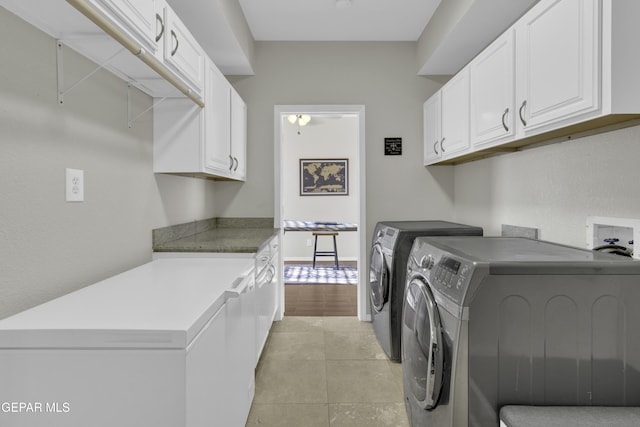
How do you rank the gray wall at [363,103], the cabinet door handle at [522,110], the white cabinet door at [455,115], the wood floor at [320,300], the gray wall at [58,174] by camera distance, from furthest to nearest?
the wood floor at [320,300], the gray wall at [363,103], the white cabinet door at [455,115], the cabinet door handle at [522,110], the gray wall at [58,174]

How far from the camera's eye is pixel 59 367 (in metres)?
0.90

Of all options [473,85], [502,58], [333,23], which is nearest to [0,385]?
[502,58]

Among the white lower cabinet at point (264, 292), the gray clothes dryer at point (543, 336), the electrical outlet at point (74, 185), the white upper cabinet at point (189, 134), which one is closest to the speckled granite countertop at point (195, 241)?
the white lower cabinet at point (264, 292)

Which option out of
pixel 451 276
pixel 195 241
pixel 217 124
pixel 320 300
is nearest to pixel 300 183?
pixel 320 300

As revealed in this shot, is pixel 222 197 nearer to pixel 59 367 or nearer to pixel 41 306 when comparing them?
pixel 41 306

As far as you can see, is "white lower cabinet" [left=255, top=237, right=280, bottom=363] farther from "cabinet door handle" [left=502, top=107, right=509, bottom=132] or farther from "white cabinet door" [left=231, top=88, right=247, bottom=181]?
"cabinet door handle" [left=502, top=107, right=509, bottom=132]

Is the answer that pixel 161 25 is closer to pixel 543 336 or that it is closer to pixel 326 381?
pixel 543 336

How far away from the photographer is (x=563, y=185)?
74.3 inches

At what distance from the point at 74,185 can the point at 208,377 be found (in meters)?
0.89

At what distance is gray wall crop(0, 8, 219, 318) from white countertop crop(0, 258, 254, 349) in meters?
0.11

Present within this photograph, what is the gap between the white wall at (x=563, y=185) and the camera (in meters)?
1.51

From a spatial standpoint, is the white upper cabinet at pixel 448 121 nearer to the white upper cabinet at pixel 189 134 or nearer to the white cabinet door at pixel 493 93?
the white cabinet door at pixel 493 93

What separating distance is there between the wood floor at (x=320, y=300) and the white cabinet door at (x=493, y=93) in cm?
217

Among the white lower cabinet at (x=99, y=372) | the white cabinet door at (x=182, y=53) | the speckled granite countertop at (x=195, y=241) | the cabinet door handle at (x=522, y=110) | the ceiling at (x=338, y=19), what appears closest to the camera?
the white lower cabinet at (x=99, y=372)
